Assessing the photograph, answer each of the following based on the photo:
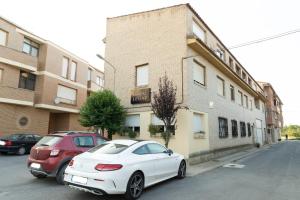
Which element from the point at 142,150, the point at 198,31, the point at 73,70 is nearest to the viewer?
the point at 142,150

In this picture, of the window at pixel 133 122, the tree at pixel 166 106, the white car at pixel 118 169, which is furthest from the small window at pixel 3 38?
the white car at pixel 118 169

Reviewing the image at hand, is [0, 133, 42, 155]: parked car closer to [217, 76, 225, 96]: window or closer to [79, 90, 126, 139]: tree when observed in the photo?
[79, 90, 126, 139]: tree

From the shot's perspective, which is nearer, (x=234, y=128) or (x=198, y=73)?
(x=198, y=73)

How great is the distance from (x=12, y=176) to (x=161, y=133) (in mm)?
6851

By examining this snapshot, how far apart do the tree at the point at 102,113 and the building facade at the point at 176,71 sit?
3.82ft

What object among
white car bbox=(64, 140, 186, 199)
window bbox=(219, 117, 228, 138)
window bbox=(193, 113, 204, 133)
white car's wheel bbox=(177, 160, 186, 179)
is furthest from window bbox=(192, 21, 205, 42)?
white car bbox=(64, 140, 186, 199)

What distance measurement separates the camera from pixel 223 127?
54.5 ft

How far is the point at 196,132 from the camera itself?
507 inches

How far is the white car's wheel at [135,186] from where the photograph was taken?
18.1 feet

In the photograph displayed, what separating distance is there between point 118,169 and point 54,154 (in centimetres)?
266

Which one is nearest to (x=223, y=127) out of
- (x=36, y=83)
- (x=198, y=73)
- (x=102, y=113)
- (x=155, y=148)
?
(x=198, y=73)

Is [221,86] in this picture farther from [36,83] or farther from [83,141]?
[36,83]

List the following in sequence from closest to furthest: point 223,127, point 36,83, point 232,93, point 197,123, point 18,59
Result: 1. point 197,123
2. point 223,127
3. point 18,59
4. point 232,93
5. point 36,83

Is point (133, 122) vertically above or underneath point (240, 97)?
underneath
